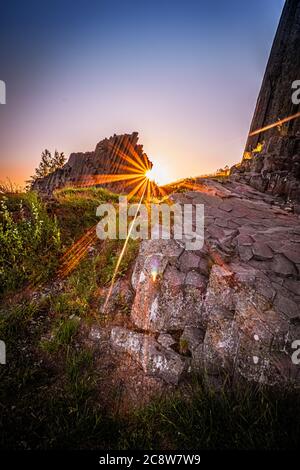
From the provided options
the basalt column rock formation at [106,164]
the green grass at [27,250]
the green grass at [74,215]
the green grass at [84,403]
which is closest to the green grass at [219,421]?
→ the green grass at [84,403]

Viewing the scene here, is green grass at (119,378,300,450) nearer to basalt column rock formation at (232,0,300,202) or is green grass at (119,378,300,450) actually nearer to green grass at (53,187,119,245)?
green grass at (53,187,119,245)

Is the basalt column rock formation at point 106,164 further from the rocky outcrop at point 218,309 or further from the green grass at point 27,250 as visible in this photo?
the rocky outcrop at point 218,309

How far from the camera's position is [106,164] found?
98.9 ft

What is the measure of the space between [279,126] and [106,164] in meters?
20.3

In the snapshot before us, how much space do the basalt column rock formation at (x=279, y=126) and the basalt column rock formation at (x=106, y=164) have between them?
14.1 m

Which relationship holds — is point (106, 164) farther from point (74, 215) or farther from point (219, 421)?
point (219, 421)

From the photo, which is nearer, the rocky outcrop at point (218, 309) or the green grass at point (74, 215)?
the rocky outcrop at point (218, 309)

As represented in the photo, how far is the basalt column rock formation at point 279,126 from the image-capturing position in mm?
10500

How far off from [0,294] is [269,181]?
10.6 metres

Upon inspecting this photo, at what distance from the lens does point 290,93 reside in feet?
51.1

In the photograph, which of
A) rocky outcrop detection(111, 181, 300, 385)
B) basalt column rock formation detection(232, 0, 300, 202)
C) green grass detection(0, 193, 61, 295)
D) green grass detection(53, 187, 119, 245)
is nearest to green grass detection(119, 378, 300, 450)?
rocky outcrop detection(111, 181, 300, 385)

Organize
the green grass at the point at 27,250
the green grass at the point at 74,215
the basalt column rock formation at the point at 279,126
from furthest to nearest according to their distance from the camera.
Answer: the basalt column rock formation at the point at 279,126
the green grass at the point at 74,215
the green grass at the point at 27,250

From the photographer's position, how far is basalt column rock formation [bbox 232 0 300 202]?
10.5 meters

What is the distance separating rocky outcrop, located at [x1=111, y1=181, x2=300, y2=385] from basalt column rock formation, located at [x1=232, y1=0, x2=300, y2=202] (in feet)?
21.4
